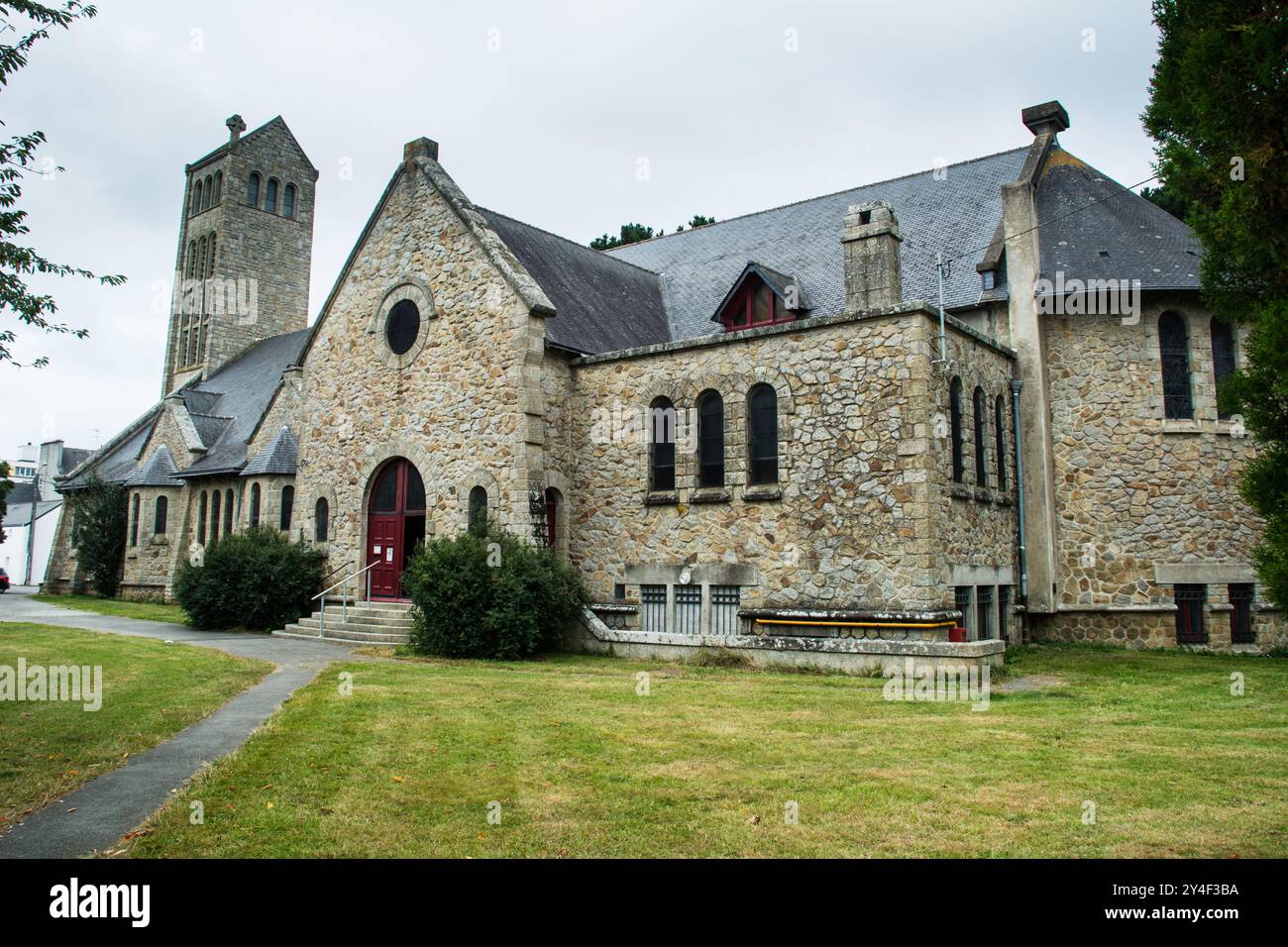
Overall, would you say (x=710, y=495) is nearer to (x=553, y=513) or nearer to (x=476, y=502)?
(x=553, y=513)

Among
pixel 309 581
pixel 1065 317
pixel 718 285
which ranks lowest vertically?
pixel 309 581

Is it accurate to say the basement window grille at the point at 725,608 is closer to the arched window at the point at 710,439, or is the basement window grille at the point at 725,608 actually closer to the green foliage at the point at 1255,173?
the arched window at the point at 710,439

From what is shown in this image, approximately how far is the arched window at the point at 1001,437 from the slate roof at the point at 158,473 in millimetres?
28027

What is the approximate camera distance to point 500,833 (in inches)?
235

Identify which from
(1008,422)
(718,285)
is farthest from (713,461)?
(718,285)

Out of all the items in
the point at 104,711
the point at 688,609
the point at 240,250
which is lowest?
the point at 104,711

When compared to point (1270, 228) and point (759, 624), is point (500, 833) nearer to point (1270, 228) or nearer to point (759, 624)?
point (1270, 228)

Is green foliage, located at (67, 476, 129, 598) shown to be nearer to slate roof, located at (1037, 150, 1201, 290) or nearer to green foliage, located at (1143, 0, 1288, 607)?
slate roof, located at (1037, 150, 1201, 290)

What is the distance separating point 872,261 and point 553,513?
27.2ft

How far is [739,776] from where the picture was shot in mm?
7520

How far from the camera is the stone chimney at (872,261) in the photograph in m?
17.5

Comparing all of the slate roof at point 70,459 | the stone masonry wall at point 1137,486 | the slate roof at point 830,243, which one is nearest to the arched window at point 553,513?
the slate roof at point 830,243

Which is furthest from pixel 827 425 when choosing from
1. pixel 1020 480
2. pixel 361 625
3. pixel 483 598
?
pixel 361 625
